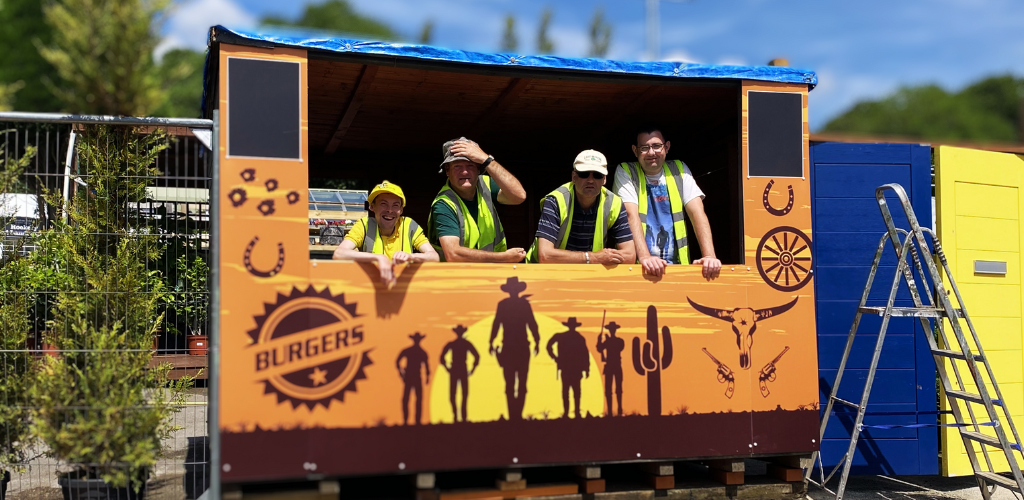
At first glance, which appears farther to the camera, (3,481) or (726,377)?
(726,377)

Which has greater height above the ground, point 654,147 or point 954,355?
point 654,147

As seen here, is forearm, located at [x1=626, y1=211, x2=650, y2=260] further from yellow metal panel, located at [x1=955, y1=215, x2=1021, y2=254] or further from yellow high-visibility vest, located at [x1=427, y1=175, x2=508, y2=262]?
yellow metal panel, located at [x1=955, y1=215, x2=1021, y2=254]

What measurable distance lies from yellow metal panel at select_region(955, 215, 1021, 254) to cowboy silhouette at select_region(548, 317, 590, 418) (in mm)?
3486

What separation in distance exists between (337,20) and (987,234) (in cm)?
6549

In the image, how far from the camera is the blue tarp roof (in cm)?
457

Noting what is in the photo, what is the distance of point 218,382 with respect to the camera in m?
4.29

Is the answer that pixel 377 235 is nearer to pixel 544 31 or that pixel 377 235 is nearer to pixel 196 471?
pixel 196 471

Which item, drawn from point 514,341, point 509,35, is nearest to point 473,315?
point 514,341

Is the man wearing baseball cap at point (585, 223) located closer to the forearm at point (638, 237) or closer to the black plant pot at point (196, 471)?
the forearm at point (638, 237)

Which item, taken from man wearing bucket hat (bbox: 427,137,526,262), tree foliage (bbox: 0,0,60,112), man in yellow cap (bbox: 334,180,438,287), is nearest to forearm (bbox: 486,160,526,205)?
man wearing bucket hat (bbox: 427,137,526,262)

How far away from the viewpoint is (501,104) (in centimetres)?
608

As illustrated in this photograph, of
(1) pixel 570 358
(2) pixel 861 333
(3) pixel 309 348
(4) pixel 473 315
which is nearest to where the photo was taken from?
(3) pixel 309 348

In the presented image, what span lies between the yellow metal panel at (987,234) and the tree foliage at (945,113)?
80.6 m

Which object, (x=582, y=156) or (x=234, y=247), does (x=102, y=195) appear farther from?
(x=582, y=156)
